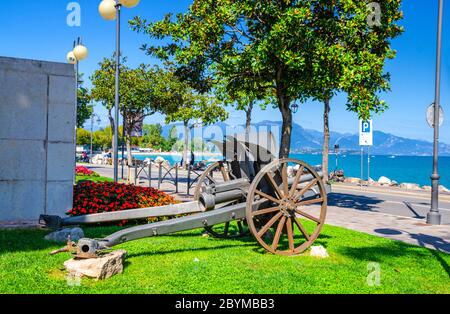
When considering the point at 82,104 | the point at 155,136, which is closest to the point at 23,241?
the point at 82,104

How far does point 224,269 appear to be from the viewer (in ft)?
19.5

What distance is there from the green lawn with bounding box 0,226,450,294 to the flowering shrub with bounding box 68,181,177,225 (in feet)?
4.45

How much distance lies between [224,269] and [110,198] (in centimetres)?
484

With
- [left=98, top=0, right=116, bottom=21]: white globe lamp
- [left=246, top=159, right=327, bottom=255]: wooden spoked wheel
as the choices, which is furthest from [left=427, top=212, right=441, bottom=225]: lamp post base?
[left=98, top=0, right=116, bottom=21]: white globe lamp

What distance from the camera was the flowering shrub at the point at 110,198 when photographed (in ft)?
31.1

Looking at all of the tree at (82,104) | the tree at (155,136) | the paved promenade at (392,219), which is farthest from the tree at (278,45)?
the tree at (155,136)

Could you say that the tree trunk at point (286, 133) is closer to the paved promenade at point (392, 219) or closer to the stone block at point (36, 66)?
the paved promenade at point (392, 219)

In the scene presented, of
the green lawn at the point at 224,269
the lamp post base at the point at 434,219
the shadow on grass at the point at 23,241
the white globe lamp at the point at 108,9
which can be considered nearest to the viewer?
the green lawn at the point at 224,269

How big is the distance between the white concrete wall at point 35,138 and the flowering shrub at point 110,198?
1.11 feet

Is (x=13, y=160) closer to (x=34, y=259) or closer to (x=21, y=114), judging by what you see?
(x=21, y=114)

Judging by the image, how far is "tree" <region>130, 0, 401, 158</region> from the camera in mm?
11477

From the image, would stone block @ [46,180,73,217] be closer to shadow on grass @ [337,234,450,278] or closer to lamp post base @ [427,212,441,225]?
shadow on grass @ [337,234,450,278]

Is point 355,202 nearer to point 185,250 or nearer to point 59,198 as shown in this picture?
point 185,250
